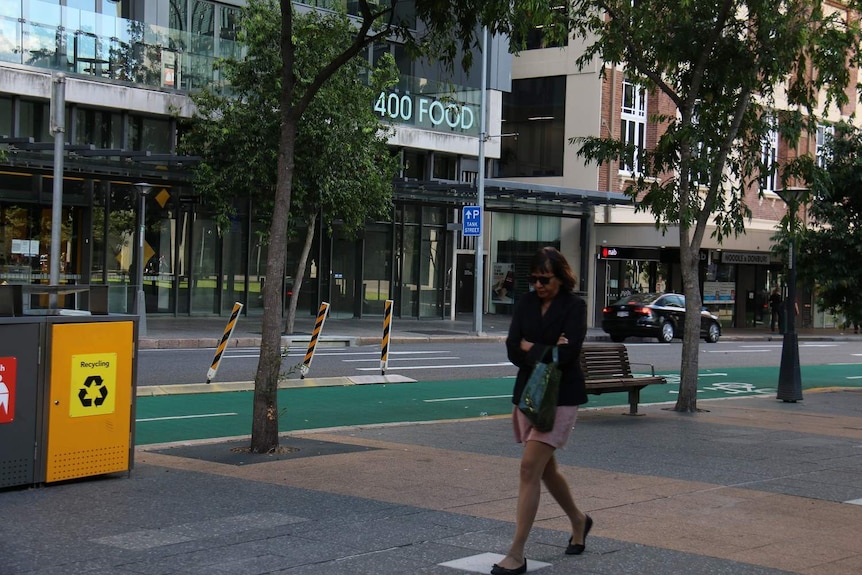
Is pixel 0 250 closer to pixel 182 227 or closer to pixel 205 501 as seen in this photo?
pixel 182 227

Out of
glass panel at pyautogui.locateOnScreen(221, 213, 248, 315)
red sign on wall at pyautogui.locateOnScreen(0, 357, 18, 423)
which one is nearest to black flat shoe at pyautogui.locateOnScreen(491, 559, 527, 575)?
red sign on wall at pyautogui.locateOnScreen(0, 357, 18, 423)

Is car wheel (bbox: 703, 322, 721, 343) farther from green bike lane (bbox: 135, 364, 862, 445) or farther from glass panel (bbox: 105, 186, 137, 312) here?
glass panel (bbox: 105, 186, 137, 312)

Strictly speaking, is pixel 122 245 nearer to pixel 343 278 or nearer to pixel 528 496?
pixel 343 278

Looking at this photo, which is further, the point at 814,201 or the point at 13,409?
the point at 814,201

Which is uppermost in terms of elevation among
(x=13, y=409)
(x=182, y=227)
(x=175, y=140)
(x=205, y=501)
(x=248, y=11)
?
(x=248, y=11)

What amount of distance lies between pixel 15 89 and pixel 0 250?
3835 millimetres

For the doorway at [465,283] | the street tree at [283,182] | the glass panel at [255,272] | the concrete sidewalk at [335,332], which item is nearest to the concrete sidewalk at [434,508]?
the street tree at [283,182]

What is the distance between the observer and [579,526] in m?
6.54

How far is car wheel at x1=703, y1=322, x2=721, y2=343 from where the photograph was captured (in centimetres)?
3509

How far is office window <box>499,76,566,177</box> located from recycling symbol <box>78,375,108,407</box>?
3552 cm

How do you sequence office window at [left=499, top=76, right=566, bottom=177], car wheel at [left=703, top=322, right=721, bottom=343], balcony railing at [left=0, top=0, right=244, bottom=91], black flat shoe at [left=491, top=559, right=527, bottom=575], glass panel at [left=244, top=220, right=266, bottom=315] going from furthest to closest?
office window at [left=499, top=76, right=566, bottom=177]
car wheel at [left=703, top=322, right=721, bottom=343]
glass panel at [left=244, top=220, right=266, bottom=315]
balcony railing at [left=0, top=0, right=244, bottom=91]
black flat shoe at [left=491, top=559, right=527, bottom=575]

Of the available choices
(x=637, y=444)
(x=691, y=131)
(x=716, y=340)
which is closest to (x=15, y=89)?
(x=691, y=131)

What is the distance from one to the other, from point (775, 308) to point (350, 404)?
104ft

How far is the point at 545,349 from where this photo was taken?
20.5ft
